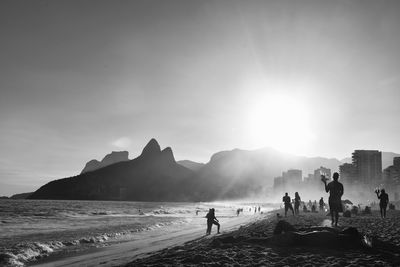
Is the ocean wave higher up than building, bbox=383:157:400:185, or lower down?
lower down

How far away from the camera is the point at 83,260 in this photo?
48.8 feet

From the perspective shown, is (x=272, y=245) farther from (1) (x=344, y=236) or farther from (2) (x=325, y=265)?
(2) (x=325, y=265)

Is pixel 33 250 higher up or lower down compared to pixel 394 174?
lower down

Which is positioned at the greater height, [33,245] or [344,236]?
[344,236]

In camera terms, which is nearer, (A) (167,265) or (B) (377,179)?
(A) (167,265)

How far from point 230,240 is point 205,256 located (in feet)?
11.1

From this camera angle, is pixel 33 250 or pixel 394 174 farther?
pixel 394 174

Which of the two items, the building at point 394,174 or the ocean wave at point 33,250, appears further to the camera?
the building at point 394,174

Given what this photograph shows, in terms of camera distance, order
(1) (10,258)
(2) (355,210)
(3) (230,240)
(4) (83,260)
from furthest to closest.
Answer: (2) (355,210) < (1) (10,258) < (4) (83,260) < (3) (230,240)

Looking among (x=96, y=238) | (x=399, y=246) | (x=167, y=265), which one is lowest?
(x=96, y=238)

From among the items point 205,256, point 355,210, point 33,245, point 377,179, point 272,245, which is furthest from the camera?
point 377,179

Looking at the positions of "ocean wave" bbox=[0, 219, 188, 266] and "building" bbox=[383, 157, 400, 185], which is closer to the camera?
"ocean wave" bbox=[0, 219, 188, 266]

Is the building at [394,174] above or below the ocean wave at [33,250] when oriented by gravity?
above

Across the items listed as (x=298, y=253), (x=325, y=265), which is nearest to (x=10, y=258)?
(x=298, y=253)
